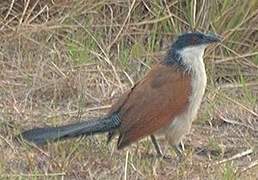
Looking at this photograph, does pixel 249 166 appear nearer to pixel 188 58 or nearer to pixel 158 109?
pixel 158 109

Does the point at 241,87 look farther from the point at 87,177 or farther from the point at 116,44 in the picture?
the point at 87,177

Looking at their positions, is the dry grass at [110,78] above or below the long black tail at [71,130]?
below

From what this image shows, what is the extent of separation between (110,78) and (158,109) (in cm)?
115

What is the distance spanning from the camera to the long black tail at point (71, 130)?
4.10 m

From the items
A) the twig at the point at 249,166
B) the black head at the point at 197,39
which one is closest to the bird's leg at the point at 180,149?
the twig at the point at 249,166

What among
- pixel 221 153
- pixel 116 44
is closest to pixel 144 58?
pixel 116 44

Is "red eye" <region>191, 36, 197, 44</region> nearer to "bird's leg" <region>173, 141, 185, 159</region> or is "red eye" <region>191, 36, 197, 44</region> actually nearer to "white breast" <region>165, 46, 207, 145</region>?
"white breast" <region>165, 46, 207, 145</region>

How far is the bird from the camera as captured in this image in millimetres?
4074

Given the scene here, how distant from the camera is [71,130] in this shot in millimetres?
4152

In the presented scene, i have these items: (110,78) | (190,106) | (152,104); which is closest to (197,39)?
(190,106)

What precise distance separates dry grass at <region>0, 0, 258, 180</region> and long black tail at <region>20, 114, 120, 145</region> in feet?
0.14

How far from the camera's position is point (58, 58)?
543cm

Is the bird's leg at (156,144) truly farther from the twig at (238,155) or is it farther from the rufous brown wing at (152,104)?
the twig at (238,155)

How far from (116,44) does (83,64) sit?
21.3 inches
